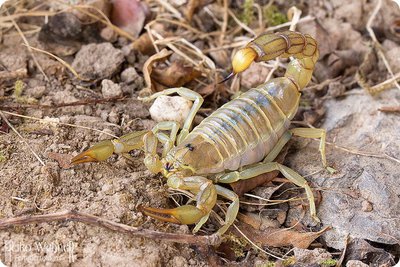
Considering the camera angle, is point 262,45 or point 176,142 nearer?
point 262,45

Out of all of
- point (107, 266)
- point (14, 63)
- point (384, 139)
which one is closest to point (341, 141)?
point (384, 139)

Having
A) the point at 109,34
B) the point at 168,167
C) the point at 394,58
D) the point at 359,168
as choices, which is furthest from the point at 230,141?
the point at 394,58

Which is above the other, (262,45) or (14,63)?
(262,45)

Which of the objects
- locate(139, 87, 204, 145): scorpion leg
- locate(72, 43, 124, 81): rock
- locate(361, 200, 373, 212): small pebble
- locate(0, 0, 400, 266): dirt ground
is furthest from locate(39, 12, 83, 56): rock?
locate(361, 200, 373, 212): small pebble

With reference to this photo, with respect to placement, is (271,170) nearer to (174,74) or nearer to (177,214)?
(177,214)

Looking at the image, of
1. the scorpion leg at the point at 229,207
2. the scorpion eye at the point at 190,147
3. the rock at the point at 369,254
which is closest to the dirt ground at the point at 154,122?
the rock at the point at 369,254

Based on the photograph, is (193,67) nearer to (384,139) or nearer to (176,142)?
(176,142)

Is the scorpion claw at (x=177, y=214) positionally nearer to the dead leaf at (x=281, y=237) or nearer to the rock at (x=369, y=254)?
the dead leaf at (x=281, y=237)
